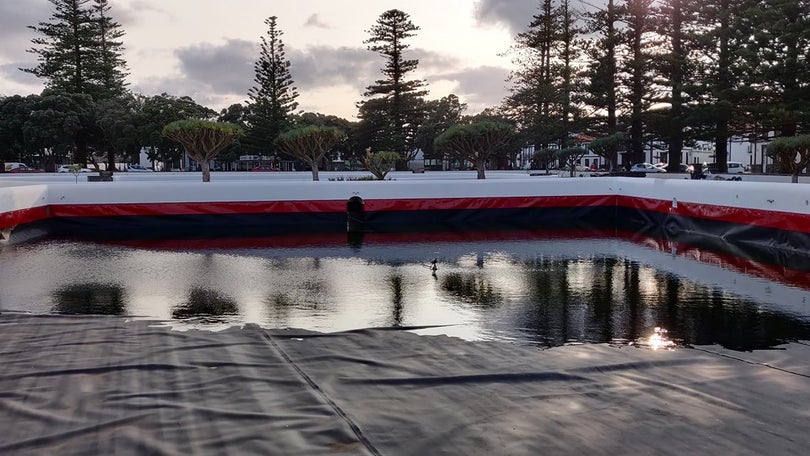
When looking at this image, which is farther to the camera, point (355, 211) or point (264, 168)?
point (264, 168)

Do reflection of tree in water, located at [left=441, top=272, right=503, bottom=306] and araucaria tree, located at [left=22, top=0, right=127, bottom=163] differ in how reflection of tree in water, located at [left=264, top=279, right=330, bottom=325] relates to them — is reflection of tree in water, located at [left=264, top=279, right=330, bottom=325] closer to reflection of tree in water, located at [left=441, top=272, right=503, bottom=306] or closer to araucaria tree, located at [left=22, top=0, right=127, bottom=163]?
reflection of tree in water, located at [left=441, top=272, right=503, bottom=306]

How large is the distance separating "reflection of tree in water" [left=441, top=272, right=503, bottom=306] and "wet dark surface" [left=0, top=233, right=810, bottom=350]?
0.01 metres

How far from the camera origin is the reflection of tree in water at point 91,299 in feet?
23.8

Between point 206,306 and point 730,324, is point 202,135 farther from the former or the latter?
point 730,324

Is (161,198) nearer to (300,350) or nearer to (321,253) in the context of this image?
(321,253)

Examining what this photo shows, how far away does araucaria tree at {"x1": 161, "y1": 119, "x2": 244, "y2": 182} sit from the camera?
22.6 meters

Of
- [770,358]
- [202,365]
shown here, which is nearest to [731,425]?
[770,358]

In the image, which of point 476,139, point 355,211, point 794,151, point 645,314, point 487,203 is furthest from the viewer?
point 476,139

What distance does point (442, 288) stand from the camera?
8.57 meters

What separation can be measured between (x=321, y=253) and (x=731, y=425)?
8897 millimetres

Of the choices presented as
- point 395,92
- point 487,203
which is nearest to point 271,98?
point 395,92

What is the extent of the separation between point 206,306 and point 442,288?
9.40ft

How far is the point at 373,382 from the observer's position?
431cm

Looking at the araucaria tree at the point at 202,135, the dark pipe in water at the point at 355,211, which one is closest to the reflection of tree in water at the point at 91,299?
the dark pipe in water at the point at 355,211
